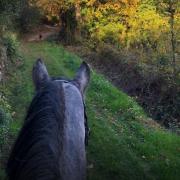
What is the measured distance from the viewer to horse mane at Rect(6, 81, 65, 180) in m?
2.29

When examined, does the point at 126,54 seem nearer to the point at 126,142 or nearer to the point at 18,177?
the point at 126,142

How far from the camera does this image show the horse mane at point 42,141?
2.29 metres

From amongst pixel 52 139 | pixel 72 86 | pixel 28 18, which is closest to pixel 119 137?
pixel 72 86

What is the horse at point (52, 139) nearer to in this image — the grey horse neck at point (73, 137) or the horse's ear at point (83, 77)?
the grey horse neck at point (73, 137)

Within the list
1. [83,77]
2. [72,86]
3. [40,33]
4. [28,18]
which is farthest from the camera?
[40,33]

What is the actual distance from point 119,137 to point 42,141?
662cm

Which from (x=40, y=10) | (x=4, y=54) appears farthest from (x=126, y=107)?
(x=40, y=10)

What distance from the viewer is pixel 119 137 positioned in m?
8.98

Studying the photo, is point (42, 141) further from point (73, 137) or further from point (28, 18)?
point (28, 18)

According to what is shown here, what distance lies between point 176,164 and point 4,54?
7.95m

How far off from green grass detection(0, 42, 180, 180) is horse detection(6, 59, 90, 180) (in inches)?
164

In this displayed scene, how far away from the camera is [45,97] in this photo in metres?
2.84

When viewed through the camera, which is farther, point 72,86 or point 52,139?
point 72,86

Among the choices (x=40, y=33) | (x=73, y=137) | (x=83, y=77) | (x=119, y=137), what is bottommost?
(x=40, y=33)
